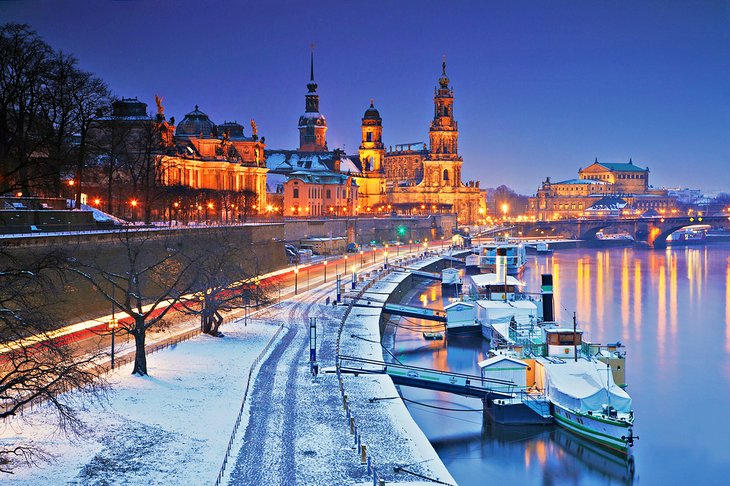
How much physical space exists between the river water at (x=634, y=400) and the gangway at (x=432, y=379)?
125cm

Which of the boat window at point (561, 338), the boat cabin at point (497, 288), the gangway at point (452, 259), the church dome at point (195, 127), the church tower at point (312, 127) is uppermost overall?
the church tower at point (312, 127)

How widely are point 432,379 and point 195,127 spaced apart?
66.6 m

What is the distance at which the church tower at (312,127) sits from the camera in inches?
5920

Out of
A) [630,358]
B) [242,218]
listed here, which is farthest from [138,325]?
[242,218]

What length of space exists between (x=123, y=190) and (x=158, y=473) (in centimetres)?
5007

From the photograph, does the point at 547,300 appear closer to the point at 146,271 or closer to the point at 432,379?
the point at 432,379

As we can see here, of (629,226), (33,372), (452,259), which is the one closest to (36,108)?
(33,372)

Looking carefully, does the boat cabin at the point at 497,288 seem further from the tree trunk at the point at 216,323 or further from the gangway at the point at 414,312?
the tree trunk at the point at 216,323

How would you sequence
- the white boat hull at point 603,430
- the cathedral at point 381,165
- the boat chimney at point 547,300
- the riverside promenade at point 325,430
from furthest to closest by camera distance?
1. the cathedral at point 381,165
2. the boat chimney at point 547,300
3. the white boat hull at point 603,430
4. the riverside promenade at point 325,430

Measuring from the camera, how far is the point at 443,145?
14938cm

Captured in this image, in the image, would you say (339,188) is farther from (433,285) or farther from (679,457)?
(679,457)

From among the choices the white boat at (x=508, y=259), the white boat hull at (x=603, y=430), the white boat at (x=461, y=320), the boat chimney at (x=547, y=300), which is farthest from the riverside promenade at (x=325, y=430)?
the white boat at (x=508, y=259)

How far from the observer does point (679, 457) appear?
31.9 metres

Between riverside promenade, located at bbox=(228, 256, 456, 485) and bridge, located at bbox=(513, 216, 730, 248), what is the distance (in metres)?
139
